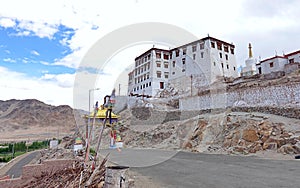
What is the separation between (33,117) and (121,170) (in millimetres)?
126529

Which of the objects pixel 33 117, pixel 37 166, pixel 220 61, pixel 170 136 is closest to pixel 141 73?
pixel 220 61

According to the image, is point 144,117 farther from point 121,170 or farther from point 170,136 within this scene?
point 121,170

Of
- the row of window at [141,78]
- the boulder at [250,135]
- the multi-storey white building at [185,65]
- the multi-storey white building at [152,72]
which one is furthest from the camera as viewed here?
the row of window at [141,78]

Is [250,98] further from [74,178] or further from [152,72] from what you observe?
[152,72]

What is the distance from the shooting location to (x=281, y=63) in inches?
1272

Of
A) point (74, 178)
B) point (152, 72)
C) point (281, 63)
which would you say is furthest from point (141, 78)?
point (74, 178)

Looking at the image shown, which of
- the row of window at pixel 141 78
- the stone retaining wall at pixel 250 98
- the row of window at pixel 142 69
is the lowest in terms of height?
the stone retaining wall at pixel 250 98

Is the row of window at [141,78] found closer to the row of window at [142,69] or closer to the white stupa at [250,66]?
the row of window at [142,69]

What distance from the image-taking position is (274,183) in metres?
7.55

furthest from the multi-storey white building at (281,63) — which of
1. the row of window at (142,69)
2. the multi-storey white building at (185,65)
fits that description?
the row of window at (142,69)

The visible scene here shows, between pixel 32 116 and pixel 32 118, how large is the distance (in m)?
1.76

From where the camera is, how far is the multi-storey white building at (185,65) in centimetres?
4419

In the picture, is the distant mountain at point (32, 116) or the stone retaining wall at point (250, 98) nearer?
the stone retaining wall at point (250, 98)

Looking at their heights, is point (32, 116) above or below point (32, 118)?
above
